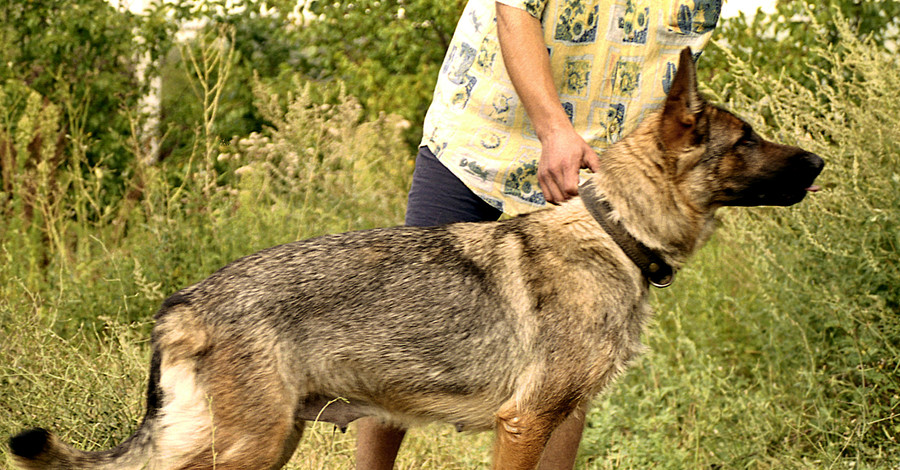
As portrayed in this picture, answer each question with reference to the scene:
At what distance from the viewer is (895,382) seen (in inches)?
172

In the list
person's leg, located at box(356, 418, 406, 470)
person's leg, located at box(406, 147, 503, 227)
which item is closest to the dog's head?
person's leg, located at box(406, 147, 503, 227)

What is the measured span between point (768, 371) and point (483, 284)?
2970 mm

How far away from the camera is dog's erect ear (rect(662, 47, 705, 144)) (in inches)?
109

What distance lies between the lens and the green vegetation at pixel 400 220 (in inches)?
168

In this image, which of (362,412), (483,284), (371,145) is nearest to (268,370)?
(362,412)

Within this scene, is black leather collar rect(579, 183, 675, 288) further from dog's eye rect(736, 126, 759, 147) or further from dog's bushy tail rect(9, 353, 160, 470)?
dog's bushy tail rect(9, 353, 160, 470)

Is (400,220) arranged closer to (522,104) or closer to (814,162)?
(522,104)

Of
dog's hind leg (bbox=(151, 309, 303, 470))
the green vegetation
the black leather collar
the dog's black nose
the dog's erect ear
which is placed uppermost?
the dog's erect ear

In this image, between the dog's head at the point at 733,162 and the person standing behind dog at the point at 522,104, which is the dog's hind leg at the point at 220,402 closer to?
the person standing behind dog at the point at 522,104

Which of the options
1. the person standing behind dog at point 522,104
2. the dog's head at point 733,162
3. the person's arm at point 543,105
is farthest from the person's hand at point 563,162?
the dog's head at point 733,162

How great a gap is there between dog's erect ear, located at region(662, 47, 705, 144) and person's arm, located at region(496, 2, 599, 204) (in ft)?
0.90

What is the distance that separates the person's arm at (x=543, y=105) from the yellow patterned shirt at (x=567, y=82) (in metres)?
0.19

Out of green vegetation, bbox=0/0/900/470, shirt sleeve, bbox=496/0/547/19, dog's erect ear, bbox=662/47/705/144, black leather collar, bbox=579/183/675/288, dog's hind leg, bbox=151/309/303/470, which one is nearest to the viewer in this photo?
dog's hind leg, bbox=151/309/303/470

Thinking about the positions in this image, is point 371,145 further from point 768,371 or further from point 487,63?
point 487,63
